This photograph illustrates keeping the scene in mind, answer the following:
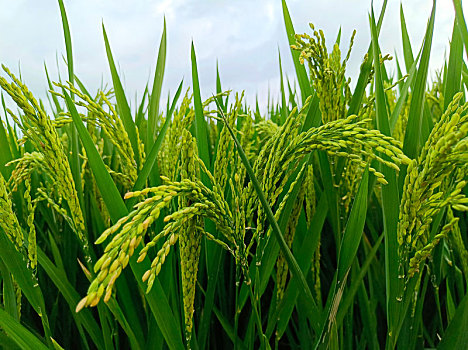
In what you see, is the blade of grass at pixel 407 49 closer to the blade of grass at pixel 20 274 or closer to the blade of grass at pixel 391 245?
the blade of grass at pixel 391 245

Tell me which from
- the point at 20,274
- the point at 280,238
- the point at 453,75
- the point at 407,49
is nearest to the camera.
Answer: the point at 280,238

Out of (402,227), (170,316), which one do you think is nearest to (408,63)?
(402,227)

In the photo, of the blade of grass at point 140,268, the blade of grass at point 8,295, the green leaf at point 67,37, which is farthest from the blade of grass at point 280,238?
the blade of grass at point 8,295

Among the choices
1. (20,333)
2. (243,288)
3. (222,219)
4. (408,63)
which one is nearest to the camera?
(222,219)

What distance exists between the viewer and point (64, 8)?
3.03 feet

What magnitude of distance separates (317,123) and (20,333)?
2.48 feet

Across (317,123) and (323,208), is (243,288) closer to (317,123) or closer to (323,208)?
(323,208)

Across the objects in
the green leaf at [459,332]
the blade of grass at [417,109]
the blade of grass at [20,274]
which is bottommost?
the green leaf at [459,332]

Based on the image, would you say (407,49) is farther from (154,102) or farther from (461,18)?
(154,102)

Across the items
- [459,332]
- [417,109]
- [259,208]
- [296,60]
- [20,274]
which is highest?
[296,60]

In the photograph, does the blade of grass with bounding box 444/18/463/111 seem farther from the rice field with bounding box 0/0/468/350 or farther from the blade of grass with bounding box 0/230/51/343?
the blade of grass with bounding box 0/230/51/343

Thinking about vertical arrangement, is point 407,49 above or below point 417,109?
above

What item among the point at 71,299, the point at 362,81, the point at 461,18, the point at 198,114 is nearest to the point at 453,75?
the point at 461,18

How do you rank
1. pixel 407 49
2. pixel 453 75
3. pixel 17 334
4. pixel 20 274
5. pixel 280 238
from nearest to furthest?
pixel 280 238, pixel 17 334, pixel 20 274, pixel 453 75, pixel 407 49
